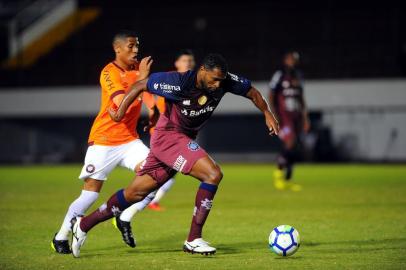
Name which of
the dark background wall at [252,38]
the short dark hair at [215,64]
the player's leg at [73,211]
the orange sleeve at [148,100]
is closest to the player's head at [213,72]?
the short dark hair at [215,64]

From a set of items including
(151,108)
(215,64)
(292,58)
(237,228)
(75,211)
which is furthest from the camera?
(292,58)

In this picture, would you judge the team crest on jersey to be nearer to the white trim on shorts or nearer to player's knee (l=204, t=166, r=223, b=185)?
player's knee (l=204, t=166, r=223, b=185)

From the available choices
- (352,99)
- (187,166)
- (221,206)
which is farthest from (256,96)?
(352,99)

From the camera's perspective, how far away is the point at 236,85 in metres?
7.96

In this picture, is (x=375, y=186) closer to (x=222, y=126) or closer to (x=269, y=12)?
(x=222, y=126)

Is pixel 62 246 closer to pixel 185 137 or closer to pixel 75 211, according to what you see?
pixel 75 211

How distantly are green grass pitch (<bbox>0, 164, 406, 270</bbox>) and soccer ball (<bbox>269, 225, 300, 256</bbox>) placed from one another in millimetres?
87

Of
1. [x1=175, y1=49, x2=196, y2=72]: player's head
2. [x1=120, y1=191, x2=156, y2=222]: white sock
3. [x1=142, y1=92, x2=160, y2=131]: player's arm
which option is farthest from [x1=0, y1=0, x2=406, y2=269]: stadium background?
[x1=120, y1=191, x2=156, y2=222]: white sock

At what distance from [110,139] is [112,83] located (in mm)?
651

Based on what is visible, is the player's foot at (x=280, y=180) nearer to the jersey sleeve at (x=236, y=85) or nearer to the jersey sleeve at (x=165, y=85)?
the jersey sleeve at (x=236, y=85)

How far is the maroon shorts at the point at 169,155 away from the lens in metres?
7.78

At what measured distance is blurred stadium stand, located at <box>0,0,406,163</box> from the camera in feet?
97.4

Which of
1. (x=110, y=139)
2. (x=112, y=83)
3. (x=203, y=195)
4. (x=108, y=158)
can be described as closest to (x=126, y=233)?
(x=108, y=158)

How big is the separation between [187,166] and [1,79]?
2516 cm
